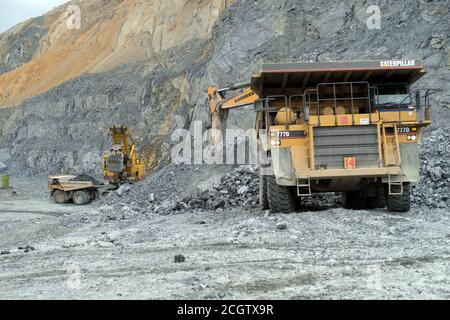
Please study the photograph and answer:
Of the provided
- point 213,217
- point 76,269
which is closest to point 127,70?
point 213,217

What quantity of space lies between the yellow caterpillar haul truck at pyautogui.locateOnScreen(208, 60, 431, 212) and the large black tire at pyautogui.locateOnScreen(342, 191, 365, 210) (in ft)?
2.91

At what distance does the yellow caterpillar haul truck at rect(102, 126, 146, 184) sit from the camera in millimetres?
21094

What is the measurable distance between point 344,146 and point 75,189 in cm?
1400

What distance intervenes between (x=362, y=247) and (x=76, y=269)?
3.23m

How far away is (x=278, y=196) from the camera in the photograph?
9.05 meters

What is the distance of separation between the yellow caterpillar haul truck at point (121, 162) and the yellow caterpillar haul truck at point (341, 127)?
1267 centimetres

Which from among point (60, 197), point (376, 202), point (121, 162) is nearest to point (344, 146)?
point (376, 202)

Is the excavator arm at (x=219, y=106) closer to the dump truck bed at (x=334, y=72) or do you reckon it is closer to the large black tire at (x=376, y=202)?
the dump truck bed at (x=334, y=72)

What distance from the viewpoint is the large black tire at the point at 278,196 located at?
9008 millimetres

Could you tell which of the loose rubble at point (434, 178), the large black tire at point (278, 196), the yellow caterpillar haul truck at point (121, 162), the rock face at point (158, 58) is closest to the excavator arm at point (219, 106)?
the large black tire at point (278, 196)

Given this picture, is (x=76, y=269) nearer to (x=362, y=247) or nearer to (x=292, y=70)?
(x=362, y=247)

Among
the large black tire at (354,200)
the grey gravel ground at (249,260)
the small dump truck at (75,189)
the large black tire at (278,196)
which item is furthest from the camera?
the small dump truck at (75,189)

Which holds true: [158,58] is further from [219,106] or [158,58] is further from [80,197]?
[219,106]

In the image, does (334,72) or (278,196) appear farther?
(278,196)
